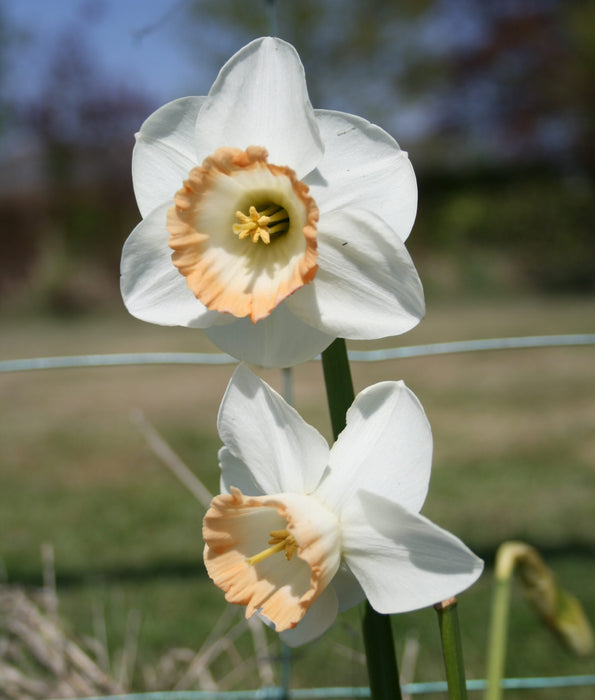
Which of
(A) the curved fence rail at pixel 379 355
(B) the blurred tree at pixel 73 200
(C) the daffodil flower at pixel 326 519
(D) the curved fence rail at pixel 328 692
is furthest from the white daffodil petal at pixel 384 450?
(B) the blurred tree at pixel 73 200

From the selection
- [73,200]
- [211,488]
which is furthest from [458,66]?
[211,488]

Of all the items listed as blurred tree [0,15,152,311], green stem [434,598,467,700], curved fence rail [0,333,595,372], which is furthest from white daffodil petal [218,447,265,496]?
blurred tree [0,15,152,311]

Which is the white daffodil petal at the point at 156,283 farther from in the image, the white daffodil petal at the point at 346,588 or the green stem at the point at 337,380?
the white daffodil petal at the point at 346,588

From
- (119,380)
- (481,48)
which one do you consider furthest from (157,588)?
(481,48)

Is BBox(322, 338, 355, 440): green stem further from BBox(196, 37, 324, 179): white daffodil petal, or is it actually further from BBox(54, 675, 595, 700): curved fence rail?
BBox(54, 675, 595, 700): curved fence rail

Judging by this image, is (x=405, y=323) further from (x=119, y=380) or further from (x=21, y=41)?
(x=21, y=41)

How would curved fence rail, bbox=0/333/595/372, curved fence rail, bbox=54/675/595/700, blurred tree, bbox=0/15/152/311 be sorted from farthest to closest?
blurred tree, bbox=0/15/152/311
curved fence rail, bbox=0/333/595/372
curved fence rail, bbox=54/675/595/700
